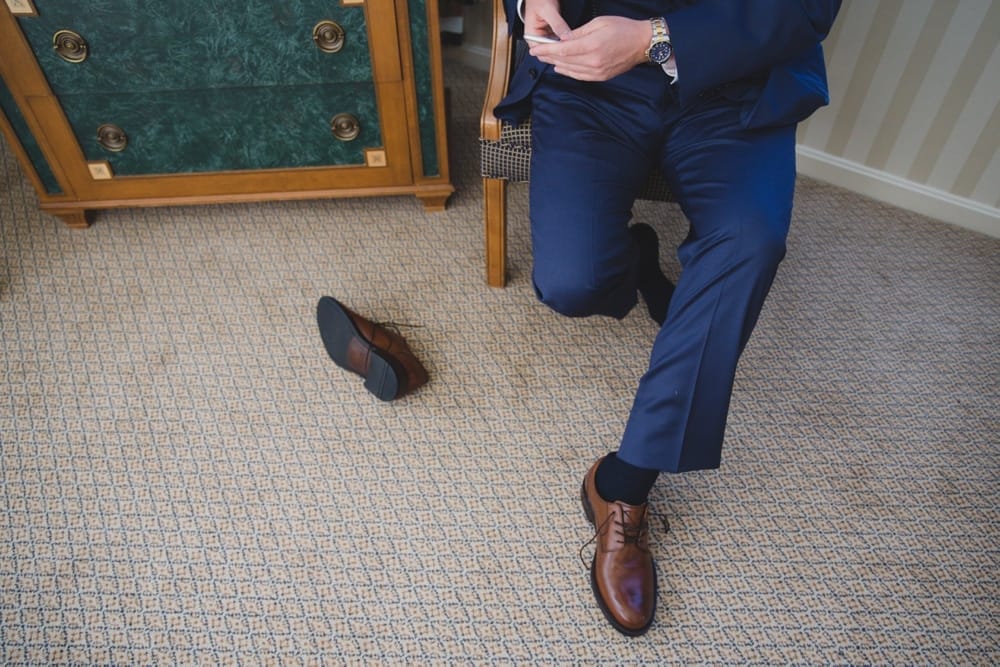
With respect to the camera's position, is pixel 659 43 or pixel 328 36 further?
pixel 328 36

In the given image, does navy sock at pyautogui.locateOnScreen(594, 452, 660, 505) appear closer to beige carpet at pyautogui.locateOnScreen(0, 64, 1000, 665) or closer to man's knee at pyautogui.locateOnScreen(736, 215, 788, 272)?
beige carpet at pyautogui.locateOnScreen(0, 64, 1000, 665)

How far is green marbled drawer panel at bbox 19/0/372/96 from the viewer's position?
1532 mm

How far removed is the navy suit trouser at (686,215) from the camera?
1.08 m

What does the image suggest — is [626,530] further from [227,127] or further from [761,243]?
[227,127]

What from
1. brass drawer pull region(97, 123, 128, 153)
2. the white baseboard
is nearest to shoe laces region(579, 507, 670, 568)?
the white baseboard

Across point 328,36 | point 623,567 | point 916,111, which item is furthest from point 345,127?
point 916,111

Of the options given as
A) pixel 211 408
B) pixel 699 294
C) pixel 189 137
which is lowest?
pixel 211 408

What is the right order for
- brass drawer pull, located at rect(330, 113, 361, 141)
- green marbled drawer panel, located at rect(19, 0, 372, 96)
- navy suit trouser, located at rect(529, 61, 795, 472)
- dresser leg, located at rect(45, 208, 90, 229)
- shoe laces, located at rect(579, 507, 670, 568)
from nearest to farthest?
navy suit trouser, located at rect(529, 61, 795, 472) < shoe laces, located at rect(579, 507, 670, 568) < green marbled drawer panel, located at rect(19, 0, 372, 96) < brass drawer pull, located at rect(330, 113, 361, 141) < dresser leg, located at rect(45, 208, 90, 229)

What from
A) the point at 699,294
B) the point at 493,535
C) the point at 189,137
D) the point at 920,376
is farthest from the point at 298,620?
the point at 920,376

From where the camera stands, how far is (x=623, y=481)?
118 centimetres

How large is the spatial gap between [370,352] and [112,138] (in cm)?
97

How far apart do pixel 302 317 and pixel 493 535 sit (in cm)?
77

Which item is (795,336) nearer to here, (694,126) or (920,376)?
(920,376)

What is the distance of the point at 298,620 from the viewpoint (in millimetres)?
1148
